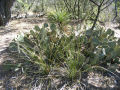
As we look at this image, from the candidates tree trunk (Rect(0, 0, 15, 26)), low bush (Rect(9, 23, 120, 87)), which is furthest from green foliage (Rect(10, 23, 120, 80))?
tree trunk (Rect(0, 0, 15, 26))

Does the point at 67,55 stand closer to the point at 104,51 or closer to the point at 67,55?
the point at 67,55

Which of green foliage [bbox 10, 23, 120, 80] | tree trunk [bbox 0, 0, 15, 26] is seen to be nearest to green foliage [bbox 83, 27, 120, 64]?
green foliage [bbox 10, 23, 120, 80]

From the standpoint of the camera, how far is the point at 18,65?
223 centimetres

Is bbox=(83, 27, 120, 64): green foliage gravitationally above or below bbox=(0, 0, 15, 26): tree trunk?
below

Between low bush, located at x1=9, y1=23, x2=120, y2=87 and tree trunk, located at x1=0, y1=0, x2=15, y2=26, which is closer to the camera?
low bush, located at x1=9, y1=23, x2=120, y2=87

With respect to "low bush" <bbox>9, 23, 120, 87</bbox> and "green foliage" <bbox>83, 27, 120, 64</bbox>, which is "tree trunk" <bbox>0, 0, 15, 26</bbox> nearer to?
"low bush" <bbox>9, 23, 120, 87</bbox>

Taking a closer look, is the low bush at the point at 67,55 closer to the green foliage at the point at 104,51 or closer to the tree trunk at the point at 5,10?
the green foliage at the point at 104,51

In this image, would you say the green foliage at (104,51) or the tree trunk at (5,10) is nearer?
the green foliage at (104,51)

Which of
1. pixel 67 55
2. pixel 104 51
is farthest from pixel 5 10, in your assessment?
pixel 104 51

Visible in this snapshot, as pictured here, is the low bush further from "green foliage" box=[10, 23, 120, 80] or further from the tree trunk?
the tree trunk

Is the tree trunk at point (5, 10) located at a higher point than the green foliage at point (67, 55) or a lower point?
higher

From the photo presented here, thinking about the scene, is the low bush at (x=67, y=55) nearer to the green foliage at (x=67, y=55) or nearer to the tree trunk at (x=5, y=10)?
the green foliage at (x=67, y=55)

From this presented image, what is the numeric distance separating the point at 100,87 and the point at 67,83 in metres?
0.45

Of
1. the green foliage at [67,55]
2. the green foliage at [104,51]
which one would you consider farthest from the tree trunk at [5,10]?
the green foliage at [104,51]
